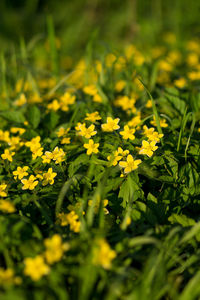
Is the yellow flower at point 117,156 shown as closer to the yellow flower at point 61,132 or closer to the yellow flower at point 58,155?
the yellow flower at point 58,155

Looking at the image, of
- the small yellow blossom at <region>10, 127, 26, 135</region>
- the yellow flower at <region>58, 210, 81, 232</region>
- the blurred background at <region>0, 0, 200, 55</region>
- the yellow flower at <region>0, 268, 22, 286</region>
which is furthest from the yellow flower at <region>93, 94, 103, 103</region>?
the blurred background at <region>0, 0, 200, 55</region>

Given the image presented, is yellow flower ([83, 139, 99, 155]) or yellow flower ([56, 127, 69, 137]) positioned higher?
yellow flower ([83, 139, 99, 155])

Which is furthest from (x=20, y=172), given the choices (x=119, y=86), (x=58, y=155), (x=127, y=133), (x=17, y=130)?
(x=119, y=86)

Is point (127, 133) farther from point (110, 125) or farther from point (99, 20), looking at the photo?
point (99, 20)

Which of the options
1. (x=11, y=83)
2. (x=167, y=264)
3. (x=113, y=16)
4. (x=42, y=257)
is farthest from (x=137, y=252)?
(x=113, y=16)

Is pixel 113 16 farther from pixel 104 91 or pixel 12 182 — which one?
pixel 12 182

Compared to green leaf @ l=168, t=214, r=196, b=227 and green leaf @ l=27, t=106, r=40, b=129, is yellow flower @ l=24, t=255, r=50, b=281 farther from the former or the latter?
green leaf @ l=27, t=106, r=40, b=129
